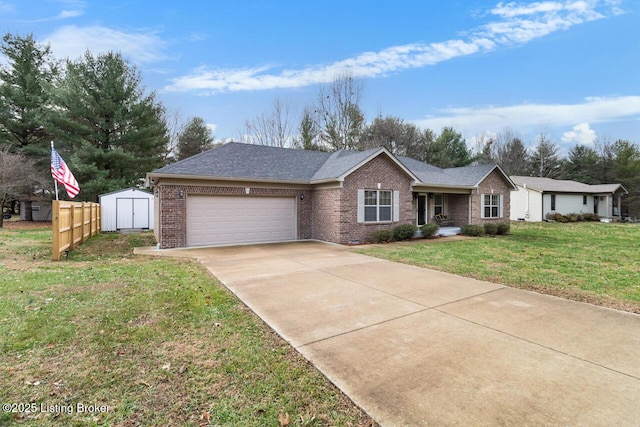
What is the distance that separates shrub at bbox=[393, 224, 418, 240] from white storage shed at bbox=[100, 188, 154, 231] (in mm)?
15357

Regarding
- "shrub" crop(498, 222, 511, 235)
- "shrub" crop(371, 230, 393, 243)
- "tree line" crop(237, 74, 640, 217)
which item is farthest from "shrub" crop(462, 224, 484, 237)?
"tree line" crop(237, 74, 640, 217)

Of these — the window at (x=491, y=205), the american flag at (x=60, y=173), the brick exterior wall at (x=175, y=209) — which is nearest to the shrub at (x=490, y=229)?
the window at (x=491, y=205)

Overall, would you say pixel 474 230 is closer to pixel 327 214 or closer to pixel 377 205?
pixel 377 205

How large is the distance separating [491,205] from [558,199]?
14392 millimetres

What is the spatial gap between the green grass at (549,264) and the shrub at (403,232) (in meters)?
1.34

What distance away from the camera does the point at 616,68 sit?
18.0 m

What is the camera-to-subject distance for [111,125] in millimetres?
22109

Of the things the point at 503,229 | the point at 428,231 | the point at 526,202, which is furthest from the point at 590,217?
the point at 428,231

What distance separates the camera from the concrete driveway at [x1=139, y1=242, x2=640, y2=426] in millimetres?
2631

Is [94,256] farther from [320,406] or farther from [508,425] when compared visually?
[508,425]

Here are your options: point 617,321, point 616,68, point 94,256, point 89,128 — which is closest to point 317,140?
point 89,128

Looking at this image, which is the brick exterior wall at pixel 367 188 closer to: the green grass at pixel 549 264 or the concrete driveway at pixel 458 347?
the green grass at pixel 549 264

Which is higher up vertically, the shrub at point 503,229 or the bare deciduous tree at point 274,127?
the bare deciduous tree at point 274,127

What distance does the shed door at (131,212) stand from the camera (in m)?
19.7
